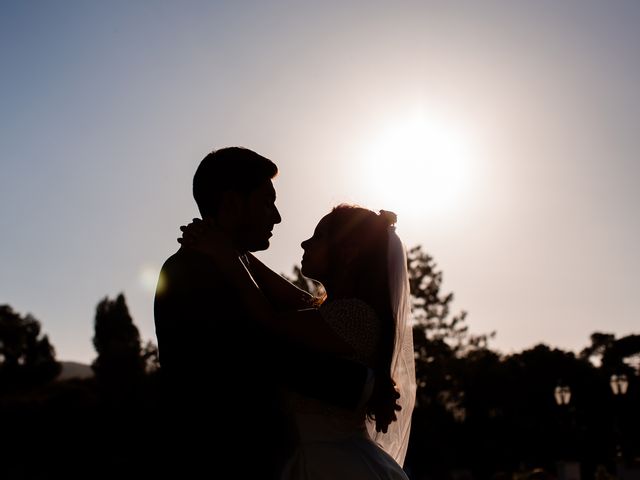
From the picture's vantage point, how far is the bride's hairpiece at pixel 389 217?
4.66m

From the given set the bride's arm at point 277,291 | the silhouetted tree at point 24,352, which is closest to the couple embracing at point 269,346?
the bride's arm at point 277,291

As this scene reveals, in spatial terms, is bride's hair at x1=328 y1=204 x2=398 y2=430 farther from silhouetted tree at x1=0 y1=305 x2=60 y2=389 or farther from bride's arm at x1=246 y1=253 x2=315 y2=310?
silhouetted tree at x1=0 y1=305 x2=60 y2=389

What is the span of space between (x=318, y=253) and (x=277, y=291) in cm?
68

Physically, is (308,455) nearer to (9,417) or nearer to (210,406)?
(210,406)

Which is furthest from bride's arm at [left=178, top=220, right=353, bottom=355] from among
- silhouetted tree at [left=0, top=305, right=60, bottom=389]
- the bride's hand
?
silhouetted tree at [left=0, top=305, right=60, bottom=389]

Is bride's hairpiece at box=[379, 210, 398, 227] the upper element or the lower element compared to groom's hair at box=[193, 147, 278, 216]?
upper

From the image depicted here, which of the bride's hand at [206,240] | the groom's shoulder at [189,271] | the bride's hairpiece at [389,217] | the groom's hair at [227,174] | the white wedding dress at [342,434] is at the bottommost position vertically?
the white wedding dress at [342,434]

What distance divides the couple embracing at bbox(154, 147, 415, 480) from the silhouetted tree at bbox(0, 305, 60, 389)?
69725 mm

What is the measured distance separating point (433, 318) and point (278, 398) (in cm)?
3234

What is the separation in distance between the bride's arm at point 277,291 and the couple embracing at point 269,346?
45cm

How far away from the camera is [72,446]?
4228 cm

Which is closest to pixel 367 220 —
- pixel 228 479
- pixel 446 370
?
pixel 228 479

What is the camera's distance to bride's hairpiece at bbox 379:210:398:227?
4.66 metres

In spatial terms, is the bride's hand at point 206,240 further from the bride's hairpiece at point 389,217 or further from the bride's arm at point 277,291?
the bride's hairpiece at point 389,217
